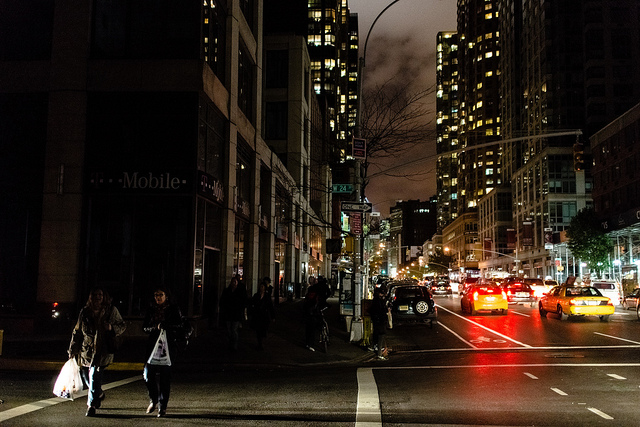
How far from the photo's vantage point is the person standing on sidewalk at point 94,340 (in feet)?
25.4

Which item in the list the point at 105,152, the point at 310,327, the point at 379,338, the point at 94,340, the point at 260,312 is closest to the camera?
the point at 94,340

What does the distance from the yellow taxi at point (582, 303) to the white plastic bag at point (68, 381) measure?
21.6 metres

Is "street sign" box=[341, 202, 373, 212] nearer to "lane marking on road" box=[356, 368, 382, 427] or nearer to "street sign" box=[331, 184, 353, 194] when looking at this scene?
"street sign" box=[331, 184, 353, 194]

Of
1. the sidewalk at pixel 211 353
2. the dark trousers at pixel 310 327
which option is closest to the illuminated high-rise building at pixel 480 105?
the sidewalk at pixel 211 353

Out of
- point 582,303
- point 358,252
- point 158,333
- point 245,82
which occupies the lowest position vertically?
point 582,303

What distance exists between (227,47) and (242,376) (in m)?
14.1

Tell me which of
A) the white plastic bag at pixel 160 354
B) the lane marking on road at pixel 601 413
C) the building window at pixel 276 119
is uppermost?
the building window at pixel 276 119

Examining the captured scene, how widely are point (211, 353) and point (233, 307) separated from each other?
51.4 inches

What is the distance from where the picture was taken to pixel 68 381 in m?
7.88

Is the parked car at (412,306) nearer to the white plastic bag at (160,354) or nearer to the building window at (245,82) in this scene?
the building window at (245,82)

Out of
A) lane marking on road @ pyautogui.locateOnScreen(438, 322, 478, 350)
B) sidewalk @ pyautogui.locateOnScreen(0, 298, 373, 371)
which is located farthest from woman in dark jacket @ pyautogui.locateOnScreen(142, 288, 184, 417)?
lane marking on road @ pyautogui.locateOnScreen(438, 322, 478, 350)

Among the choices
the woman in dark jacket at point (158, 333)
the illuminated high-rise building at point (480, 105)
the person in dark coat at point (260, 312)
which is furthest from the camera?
the illuminated high-rise building at point (480, 105)

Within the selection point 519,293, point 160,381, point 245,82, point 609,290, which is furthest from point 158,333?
point 519,293

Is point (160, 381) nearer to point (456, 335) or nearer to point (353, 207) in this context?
point (353, 207)
